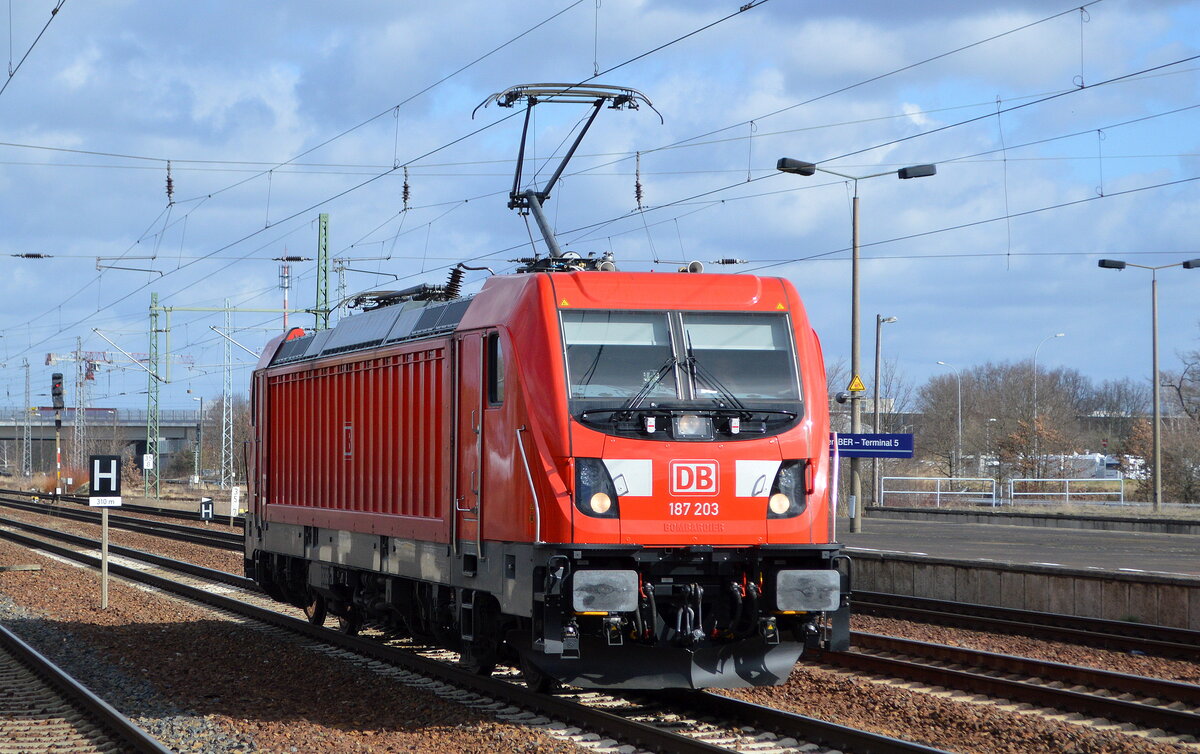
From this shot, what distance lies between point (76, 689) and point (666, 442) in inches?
244

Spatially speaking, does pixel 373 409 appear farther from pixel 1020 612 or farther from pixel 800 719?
pixel 1020 612

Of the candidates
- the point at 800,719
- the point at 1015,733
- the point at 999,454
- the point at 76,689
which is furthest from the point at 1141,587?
the point at 999,454

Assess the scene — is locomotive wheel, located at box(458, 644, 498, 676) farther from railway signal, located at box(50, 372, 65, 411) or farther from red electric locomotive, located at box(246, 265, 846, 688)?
railway signal, located at box(50, 372, 65, 411)

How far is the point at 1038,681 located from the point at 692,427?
4909 mm

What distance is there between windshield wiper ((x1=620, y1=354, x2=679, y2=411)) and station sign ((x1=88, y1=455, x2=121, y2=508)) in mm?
11671

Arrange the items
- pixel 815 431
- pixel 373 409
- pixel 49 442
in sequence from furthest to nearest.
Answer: pixel 49 442 → pixel 373 409 → pixel 815 431

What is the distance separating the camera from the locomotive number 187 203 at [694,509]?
991 centimetres

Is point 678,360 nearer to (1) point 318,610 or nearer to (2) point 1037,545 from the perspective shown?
(1) point 318,610

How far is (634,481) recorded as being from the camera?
9.85 m

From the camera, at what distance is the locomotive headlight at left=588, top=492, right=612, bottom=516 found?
9750mm

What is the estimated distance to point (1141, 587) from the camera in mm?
16734

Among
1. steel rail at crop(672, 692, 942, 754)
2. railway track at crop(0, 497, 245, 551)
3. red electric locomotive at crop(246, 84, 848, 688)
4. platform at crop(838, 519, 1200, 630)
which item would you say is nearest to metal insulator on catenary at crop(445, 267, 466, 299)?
red electric locomotive at crop(246, 84, 848, 688)

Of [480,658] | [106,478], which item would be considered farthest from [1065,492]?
[480,658]

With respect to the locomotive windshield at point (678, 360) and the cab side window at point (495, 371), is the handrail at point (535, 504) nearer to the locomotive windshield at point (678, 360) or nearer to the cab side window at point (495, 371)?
the locomotive windshield at point (678, 360)
